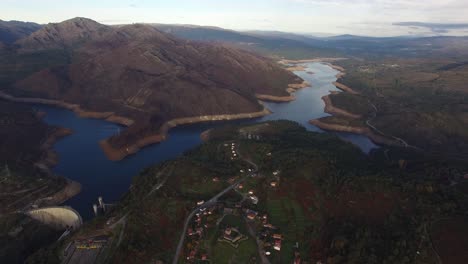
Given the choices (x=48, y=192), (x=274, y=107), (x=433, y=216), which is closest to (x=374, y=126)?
(x=274, y=107)

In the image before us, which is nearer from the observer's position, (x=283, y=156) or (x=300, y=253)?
(x=300, y=253)

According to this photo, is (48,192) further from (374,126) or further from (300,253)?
(374,126)

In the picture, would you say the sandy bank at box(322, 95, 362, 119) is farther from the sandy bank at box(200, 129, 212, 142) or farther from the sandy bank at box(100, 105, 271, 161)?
the sandy bank at box(200, 129, 212, 142)

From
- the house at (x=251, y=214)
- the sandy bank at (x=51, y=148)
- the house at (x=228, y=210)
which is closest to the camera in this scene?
the house at (x=251, y=214)

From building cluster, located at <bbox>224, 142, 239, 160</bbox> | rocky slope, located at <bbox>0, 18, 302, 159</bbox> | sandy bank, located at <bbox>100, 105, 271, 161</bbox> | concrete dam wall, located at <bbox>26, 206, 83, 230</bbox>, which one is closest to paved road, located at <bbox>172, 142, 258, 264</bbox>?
building cluster, located at <bbox>224, 142, 239, 160</bbox>

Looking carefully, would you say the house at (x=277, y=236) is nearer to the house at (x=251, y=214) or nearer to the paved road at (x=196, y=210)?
the house at (x=251, y=214)

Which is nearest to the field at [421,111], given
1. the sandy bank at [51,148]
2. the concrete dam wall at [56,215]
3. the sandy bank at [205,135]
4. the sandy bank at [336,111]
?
the sandy bank at [336,111]
